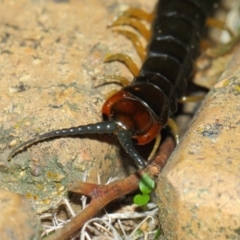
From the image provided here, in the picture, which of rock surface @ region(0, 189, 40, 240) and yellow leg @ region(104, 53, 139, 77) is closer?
rock surface @ region(0, 189, 40, 240)

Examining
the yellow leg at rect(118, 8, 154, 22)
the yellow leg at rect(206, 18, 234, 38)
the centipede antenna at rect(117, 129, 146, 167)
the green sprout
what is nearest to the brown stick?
the green sprout

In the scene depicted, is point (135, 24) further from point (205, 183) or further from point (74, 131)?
point (205, 183)

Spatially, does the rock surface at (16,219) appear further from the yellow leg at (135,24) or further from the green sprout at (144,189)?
the yellow leg at (135,24)

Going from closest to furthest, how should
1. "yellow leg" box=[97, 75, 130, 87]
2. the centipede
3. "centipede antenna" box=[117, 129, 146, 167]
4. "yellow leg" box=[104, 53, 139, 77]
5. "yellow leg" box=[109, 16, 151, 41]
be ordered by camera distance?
"centipede antenna" box=[117, 129, 146, 167] < the centipede < "yellow leg" box=[97, 75, 130, 87] < "yellow leg" box=[104, 53, 139, 77] < "yellow leg" box=[109, 16, 151, 41]

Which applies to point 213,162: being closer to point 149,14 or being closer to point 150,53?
point 150,53

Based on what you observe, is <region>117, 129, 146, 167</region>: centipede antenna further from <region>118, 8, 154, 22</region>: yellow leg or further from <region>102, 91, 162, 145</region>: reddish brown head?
<region>118, 8, 154, 22</region>: yellow leg

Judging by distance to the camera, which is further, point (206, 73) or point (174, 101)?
point (206, 73)

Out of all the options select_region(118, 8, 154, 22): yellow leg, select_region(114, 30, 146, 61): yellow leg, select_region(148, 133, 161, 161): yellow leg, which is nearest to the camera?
select_region(148, 133, 161, 161): yellow leg

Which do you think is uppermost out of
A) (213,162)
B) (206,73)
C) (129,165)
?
(213,162)

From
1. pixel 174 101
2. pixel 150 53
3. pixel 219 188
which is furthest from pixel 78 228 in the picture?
pixel 150 53
